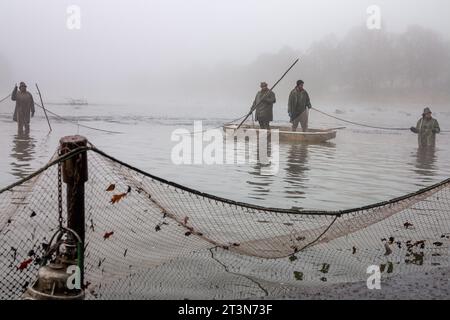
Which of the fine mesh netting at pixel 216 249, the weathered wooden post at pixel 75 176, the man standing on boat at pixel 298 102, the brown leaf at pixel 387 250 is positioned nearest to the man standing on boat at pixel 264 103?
the man standing on boat at pixel 298 102

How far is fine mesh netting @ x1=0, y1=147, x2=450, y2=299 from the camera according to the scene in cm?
505

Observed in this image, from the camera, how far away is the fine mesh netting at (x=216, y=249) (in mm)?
5055

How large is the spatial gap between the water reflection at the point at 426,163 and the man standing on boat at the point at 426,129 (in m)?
0.24

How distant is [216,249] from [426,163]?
1166 cm

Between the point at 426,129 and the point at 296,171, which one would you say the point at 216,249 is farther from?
the point at 426,129

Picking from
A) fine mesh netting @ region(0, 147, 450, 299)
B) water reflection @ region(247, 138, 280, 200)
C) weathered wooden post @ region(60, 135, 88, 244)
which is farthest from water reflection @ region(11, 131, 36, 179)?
weathered wooden post @ region(60, 135, 88, 244)

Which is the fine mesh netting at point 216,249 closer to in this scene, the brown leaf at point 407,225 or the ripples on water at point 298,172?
the brown leaf at point 407,225

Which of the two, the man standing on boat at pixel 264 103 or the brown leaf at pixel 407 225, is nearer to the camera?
the brown leaf at pixel 407 225

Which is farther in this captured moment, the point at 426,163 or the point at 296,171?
the point at 426,163

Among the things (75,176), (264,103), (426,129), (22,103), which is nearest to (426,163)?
(426,129)

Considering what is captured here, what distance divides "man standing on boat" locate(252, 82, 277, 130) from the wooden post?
50.1 ft

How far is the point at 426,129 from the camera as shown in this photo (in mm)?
19344

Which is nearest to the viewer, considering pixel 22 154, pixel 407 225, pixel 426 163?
pixel 407 225

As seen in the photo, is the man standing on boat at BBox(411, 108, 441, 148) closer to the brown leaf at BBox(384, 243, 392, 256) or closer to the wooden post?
the brown leaf at BBox(384, 243, 392, 256)
